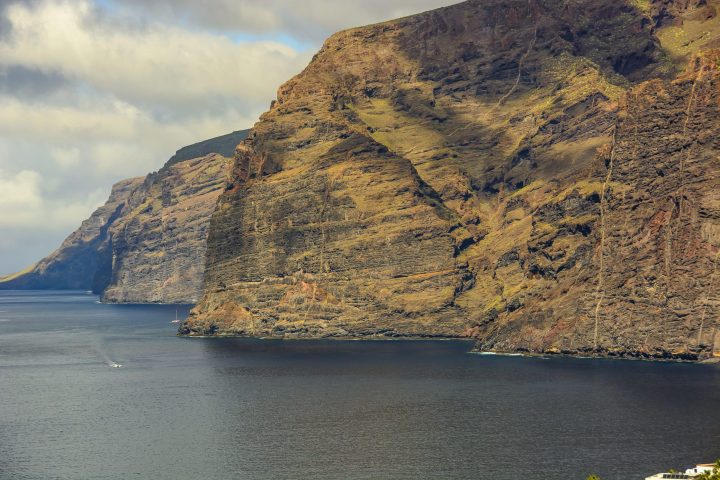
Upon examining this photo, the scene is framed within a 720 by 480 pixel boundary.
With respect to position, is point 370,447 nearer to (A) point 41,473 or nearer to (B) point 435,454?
(B) point 435,454

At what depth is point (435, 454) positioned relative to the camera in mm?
171625

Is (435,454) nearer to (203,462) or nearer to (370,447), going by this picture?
(370,447)

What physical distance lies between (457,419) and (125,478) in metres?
63.0

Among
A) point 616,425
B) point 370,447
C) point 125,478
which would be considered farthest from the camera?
point 616,425

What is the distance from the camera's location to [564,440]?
586 feet

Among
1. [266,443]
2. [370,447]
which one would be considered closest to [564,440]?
[370,447]

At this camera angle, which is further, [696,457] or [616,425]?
[616,425]

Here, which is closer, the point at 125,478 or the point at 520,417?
the point at 125,478

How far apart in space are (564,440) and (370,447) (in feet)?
101

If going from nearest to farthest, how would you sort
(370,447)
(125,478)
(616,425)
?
(125,478)
(370,447)
(616,425)

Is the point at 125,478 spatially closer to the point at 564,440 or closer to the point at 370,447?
the point at 370,447

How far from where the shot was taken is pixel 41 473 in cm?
16512

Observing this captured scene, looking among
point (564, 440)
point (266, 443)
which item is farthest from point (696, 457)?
point (266, 443)

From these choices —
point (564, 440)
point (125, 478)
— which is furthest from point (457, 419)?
point (125, 478)
